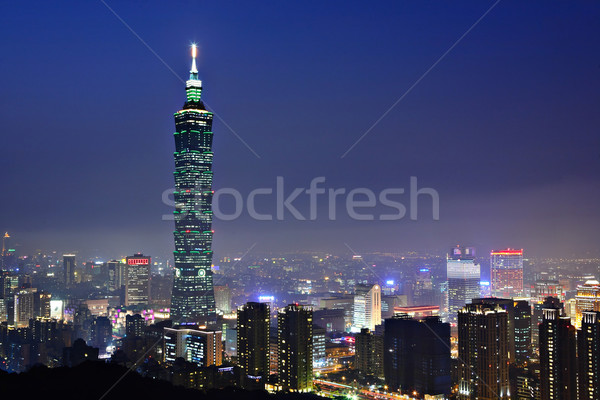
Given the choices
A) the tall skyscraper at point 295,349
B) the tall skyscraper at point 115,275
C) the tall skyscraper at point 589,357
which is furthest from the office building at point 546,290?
the tall skyscraper at point 115,275

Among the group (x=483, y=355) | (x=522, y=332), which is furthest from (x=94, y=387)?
(x=522, y=332)

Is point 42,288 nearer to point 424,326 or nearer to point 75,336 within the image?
point 75,336

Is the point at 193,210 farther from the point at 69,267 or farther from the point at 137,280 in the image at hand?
the point at 69,267

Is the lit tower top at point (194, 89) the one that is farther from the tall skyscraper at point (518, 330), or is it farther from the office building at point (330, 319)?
the tall skyscraper at point (518, 330)

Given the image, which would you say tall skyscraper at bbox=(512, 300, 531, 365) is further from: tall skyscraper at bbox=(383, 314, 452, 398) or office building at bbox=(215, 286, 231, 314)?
office building at bbox=(215, 286, 231, 314)

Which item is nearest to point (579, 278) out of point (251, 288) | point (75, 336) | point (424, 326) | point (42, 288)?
point (424, 326)
